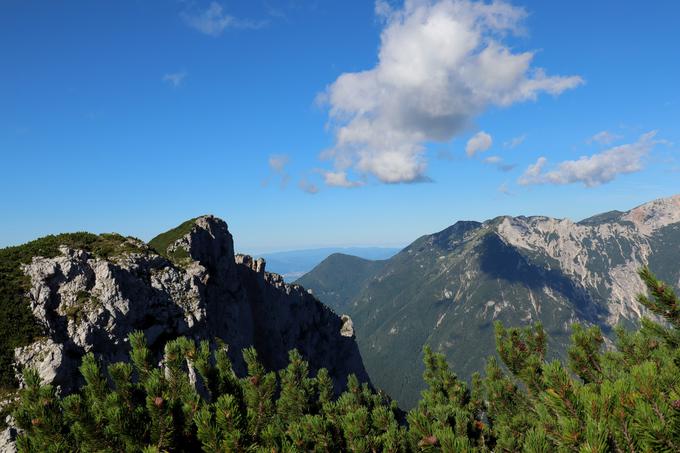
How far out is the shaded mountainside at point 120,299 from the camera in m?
30.9

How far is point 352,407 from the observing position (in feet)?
38.0

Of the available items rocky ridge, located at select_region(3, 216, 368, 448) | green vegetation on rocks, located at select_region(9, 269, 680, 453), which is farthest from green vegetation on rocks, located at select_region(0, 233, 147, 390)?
green vegetation on rocks, located at select_region(9, 269, 680, 453)

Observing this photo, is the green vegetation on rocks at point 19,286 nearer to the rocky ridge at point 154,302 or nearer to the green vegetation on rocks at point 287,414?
the rocky ridge at point 154,302

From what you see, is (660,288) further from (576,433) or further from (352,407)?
(352,407)

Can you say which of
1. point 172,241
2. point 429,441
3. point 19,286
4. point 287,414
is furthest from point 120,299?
point 429,441

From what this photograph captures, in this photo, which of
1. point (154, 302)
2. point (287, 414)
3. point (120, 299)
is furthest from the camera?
point (154, 302)

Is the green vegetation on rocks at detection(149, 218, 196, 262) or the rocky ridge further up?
the green vegetation on rocks at detection(149, 218, 196, 262)

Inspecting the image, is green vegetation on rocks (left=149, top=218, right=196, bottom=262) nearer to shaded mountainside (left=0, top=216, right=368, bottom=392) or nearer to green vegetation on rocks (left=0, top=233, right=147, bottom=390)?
shaded mountainside (left=0, top=216, right=368, bottom=392)

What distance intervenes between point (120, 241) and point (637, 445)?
57465 millimetres

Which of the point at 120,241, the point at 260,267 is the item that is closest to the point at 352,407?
the point at 120,241

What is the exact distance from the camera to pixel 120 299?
39.9 meters

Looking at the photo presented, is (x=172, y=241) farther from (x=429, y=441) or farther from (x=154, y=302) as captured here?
(x=429, y=441)

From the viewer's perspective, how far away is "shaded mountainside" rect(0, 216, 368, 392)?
102ft

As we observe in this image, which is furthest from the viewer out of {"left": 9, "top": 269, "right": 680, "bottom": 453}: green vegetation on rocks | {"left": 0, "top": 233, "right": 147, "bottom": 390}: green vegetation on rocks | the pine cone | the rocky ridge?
the rocky ridge
